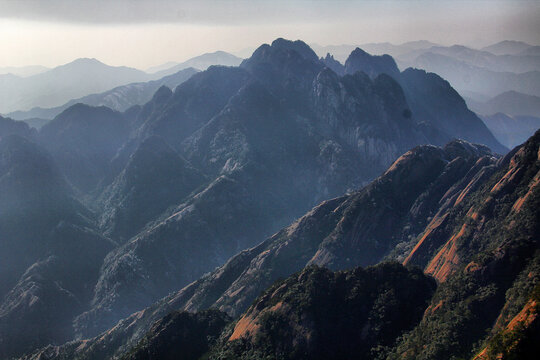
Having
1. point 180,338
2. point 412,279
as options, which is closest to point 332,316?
point 412,279

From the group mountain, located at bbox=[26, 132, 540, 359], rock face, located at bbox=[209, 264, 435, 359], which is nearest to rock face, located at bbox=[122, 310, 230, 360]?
mountain, located at bbox=[26, 132, 540, 359]

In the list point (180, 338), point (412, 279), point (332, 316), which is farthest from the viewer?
point (180, 338)

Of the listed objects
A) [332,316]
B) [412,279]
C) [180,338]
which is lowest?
[180,338]

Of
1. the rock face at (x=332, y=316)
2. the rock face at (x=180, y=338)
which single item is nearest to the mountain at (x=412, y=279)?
the rock face at (x=332, y=316)

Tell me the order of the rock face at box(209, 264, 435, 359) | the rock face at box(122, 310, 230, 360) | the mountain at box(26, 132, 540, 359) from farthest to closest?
the rock face at box(122, 310, 230, 360) < the rock face at box(209, 264, 435, 359) < the mountain at box(26, 132, 540, 359)

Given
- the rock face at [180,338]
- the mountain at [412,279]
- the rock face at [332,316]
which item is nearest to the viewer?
the mountain at [412,279]

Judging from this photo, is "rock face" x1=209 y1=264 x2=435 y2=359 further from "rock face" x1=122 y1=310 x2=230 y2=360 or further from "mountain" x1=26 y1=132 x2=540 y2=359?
"rock face" x1=122 y1=310 x2=230 y2=360

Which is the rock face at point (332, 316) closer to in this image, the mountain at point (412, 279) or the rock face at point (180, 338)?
the mountain at point (412, 279)

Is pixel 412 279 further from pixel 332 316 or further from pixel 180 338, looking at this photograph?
pixel 180 338

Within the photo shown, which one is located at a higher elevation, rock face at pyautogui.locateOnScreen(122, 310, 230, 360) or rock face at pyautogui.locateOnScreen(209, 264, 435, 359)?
rock face at pyautogui.locateOnScreen(209, 264, 435, 359)

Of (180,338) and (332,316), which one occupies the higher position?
(332,316)

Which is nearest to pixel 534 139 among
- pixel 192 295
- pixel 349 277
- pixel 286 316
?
pixel 349 277

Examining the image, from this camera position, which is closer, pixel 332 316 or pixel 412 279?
pixel 332 316
